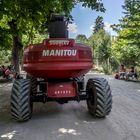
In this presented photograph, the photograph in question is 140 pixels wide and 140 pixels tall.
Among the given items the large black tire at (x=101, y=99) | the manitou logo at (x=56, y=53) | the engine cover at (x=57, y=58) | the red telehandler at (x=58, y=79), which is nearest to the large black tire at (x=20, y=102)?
the red telehandler at (x=58, y=79)

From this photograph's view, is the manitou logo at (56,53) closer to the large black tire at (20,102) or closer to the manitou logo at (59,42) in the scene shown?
the manitou logo at (59,42)

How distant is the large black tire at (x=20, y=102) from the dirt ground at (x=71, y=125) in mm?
173

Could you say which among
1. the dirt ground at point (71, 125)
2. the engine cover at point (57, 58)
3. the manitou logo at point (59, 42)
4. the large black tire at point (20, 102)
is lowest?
the dirt ground at point (71, 125)

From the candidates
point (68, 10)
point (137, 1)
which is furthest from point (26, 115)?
point (137, 1)

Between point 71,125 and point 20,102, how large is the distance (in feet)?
3.99

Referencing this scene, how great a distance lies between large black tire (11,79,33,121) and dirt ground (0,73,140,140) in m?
0.17

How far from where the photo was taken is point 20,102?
813cm

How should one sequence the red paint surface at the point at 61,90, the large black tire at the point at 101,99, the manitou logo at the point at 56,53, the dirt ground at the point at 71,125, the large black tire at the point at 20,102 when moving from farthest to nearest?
1. the red paint surface at the point at 61,90
2. the large black tire at the point at 101,99
3. the manitou logo at the point at 56,53
4. the large black tire at the point at 20,102
5. the dirt ground at the point at 71,125

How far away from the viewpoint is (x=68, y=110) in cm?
986

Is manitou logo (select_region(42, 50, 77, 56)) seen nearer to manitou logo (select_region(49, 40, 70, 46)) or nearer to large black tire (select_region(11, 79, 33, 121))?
manitou logo (select_region(49, 40, 70, 46))

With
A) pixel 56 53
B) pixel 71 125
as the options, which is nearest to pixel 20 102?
pixel 71 125

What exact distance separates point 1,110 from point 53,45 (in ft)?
8.96

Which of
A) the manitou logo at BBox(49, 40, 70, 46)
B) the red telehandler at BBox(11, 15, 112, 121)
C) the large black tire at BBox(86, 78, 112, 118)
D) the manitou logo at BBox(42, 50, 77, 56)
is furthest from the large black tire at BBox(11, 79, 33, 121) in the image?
the large black tire at BBox(86, 78, 112, 118)

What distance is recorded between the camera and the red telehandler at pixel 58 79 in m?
8.23
